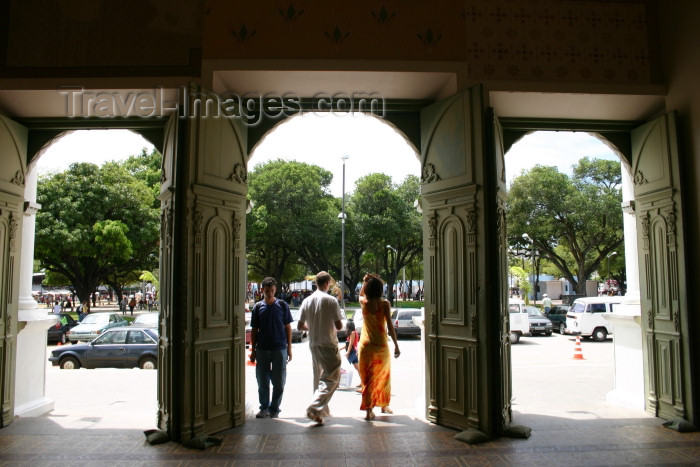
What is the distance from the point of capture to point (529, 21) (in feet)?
17.7

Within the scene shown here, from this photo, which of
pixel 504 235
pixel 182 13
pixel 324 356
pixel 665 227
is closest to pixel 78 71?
pixel 182 13

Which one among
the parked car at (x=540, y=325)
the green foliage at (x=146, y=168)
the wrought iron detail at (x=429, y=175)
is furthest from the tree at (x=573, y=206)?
the wrought iron detail at (x=429, y=175)

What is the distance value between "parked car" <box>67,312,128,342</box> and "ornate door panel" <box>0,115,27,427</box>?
33.9ft

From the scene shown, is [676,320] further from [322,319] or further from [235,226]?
[235,226]

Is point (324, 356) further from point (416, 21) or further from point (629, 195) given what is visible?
point (629, 195)

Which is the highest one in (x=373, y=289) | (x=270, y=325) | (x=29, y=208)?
(x=29, y=208)

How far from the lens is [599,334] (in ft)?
58.4

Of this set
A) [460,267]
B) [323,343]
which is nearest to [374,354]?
[323,343]

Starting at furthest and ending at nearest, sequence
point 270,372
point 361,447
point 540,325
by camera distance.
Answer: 1. point 540,325
2. point 270,372
3. point 361,447

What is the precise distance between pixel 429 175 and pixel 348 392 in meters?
4.23

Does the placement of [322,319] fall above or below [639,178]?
below

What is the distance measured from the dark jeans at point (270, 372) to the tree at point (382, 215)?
26336 mm

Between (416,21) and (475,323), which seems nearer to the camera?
(475,323)

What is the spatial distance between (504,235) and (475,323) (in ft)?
3.25
